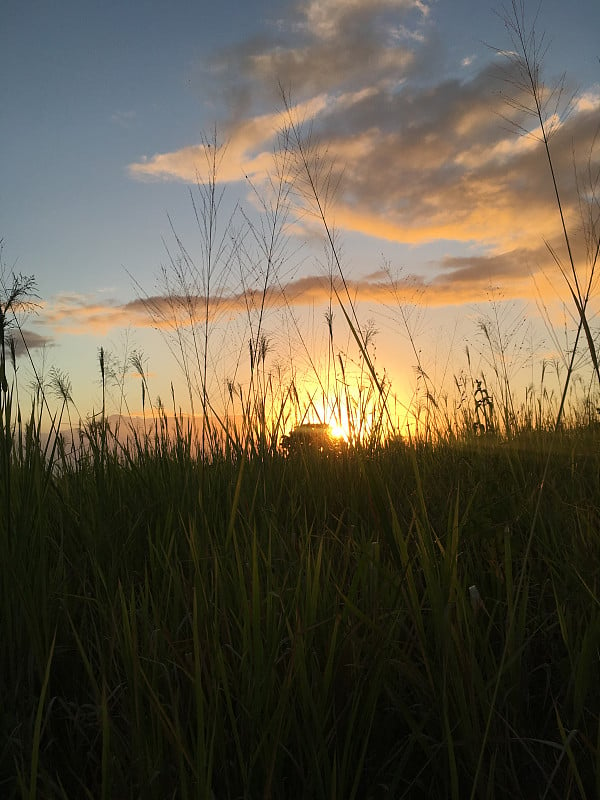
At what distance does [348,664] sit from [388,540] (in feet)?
1.78

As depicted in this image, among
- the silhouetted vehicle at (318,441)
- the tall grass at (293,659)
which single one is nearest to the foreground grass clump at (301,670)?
the tall grass at (293,659)

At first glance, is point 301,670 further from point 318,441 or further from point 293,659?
point 318,441

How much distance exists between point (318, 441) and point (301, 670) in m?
2.53

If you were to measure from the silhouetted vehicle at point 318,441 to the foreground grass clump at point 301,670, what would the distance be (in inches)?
55.5

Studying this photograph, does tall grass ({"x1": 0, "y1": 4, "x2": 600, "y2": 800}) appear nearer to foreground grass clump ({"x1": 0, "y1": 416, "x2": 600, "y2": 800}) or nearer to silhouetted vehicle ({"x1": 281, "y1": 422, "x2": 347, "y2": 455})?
foreground grass clump ({"x1": 0, "y1": 416, "x2": 600, "y2": 800})

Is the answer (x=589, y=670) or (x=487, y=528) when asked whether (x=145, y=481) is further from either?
(x=589, y=670)

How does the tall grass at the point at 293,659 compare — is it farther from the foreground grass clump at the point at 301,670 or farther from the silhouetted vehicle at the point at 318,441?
the silhouetted vehicle at the point at 318,441

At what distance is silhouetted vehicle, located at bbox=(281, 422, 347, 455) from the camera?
3.12 metres

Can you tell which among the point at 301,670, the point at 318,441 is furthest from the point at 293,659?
the point at 318,441

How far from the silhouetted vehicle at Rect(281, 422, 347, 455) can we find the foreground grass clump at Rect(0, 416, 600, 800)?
1410 millimetres

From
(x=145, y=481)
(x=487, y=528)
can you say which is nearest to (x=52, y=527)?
(x=145, y=481)

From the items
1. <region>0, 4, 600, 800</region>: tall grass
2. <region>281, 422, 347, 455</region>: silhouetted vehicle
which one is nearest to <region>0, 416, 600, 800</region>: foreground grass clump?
<region>0, 4, 600, 800</region>: tall grass

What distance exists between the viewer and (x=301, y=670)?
2.87 ft

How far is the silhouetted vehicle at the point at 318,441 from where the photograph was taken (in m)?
3.12
